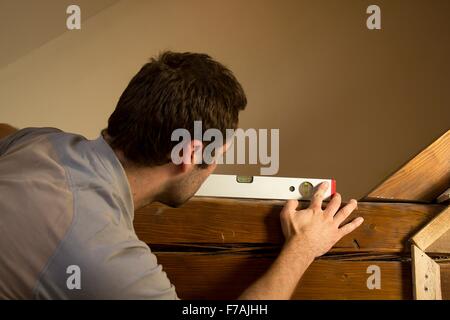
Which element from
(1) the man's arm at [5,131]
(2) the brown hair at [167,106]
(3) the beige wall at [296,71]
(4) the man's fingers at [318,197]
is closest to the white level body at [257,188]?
(4) the man's fingers at [318,197]

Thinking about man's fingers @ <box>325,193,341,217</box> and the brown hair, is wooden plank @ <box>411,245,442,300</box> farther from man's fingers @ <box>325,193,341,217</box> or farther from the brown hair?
the brown hair

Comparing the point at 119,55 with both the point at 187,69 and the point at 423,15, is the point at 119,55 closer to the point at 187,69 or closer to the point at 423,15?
the point at 187,69

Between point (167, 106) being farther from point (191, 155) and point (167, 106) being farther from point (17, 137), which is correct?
point (17, 137)

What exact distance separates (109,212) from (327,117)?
1377 millimetres

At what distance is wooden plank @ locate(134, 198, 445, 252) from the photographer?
922 millimetres

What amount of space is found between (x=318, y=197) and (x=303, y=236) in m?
0.10

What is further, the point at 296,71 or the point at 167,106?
the point at 296,71

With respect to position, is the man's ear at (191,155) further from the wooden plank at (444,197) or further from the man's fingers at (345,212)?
the wooden plank at (444,197)

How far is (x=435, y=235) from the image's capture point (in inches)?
37.7

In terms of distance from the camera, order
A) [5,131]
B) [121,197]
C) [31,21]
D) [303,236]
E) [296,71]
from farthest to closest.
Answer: [296,71], [31,21], [5,131], [303,236], [121,197]

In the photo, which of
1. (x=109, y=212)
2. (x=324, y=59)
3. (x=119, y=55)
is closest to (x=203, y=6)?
(x=119, y=55)

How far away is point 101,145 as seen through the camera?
84cm

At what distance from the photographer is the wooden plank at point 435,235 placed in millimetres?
945

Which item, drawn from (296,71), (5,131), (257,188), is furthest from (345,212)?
(296,71)
